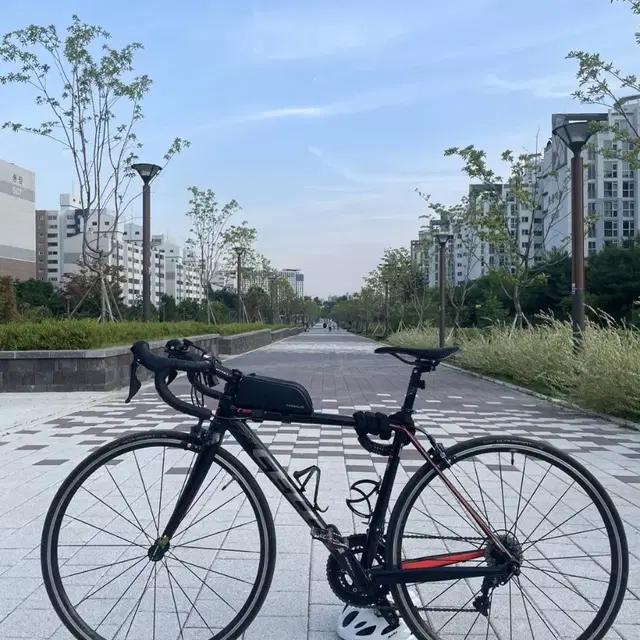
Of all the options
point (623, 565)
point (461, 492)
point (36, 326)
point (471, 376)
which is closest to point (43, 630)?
point (461, 492)

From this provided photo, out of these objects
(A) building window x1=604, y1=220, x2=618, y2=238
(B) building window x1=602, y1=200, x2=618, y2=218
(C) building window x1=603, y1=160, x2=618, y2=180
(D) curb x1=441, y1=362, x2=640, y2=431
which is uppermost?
(C) building window x1=603, y1=160, x2=618, y2=180

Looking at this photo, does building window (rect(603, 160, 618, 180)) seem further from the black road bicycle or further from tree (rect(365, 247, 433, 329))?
the black road bicycle

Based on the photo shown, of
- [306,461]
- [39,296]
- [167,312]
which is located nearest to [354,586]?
[306,461]

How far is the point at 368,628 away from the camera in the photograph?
271 centimetres

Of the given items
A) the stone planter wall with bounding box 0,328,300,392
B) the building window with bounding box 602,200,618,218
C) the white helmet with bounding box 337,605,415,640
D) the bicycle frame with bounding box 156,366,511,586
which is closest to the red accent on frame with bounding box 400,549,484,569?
the bicycle frame with bounding box 156,366,511,586

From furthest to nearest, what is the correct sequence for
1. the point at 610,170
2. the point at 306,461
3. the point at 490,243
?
the point at 610,170
the point at 490,243
the point at 306,461

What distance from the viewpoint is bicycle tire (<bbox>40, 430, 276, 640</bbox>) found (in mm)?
2449

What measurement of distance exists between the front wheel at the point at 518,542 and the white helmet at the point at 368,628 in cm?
13

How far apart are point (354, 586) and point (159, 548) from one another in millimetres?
722

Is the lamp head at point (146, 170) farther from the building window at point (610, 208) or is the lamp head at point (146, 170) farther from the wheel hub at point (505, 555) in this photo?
the building window at point (610, 208)

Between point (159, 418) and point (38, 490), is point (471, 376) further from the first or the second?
point (38, 490)

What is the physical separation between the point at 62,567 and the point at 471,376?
14.8 meters

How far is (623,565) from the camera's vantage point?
96.3 inches

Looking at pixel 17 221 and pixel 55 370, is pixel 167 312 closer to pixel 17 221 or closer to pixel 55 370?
pixel 55 370
